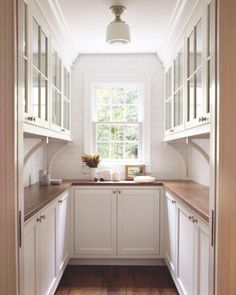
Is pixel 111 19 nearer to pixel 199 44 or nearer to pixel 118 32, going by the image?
pixel 118 32

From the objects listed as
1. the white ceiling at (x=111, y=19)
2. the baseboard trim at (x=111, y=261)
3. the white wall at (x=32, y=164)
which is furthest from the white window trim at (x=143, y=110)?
the baseboard trim at (x=111, y=261)

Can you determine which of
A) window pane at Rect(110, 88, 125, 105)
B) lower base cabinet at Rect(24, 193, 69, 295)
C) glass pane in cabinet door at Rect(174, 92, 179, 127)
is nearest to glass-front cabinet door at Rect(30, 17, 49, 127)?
lower base cabinet at Rect(24, 193, 69, 295)

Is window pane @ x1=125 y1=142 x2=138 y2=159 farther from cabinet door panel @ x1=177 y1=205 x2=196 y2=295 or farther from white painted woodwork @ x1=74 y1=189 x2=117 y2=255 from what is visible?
cabinet door panel @ x1=177 y1=205 x2=196 y2=295

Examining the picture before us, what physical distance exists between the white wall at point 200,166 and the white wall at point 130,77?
0.21 meters

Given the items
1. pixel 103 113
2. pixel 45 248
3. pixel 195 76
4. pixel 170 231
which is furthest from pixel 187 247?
pixel 103 113

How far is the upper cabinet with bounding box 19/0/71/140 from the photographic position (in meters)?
2.04

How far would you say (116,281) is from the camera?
3.03 metres

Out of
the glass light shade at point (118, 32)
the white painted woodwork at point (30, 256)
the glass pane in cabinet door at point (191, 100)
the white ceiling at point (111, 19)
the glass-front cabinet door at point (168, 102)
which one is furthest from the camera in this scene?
the glass-front cabinet door at point (168, 102)

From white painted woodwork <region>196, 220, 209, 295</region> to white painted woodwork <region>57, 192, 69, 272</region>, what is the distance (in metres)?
Result: 1.37

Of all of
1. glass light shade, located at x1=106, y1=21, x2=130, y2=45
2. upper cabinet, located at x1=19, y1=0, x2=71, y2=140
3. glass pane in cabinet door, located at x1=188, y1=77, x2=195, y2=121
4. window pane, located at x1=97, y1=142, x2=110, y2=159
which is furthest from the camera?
window pane, located at x1=97, y1=142, x2=110, y2=159

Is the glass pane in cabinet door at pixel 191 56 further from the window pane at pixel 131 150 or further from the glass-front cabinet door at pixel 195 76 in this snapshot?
the window pane at pixel 131 150

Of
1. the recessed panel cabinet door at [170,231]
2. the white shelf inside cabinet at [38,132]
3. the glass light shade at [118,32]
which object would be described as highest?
the glass light shade at [118,32]

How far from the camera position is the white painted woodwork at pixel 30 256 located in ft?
5.66

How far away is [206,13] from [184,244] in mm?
1711
